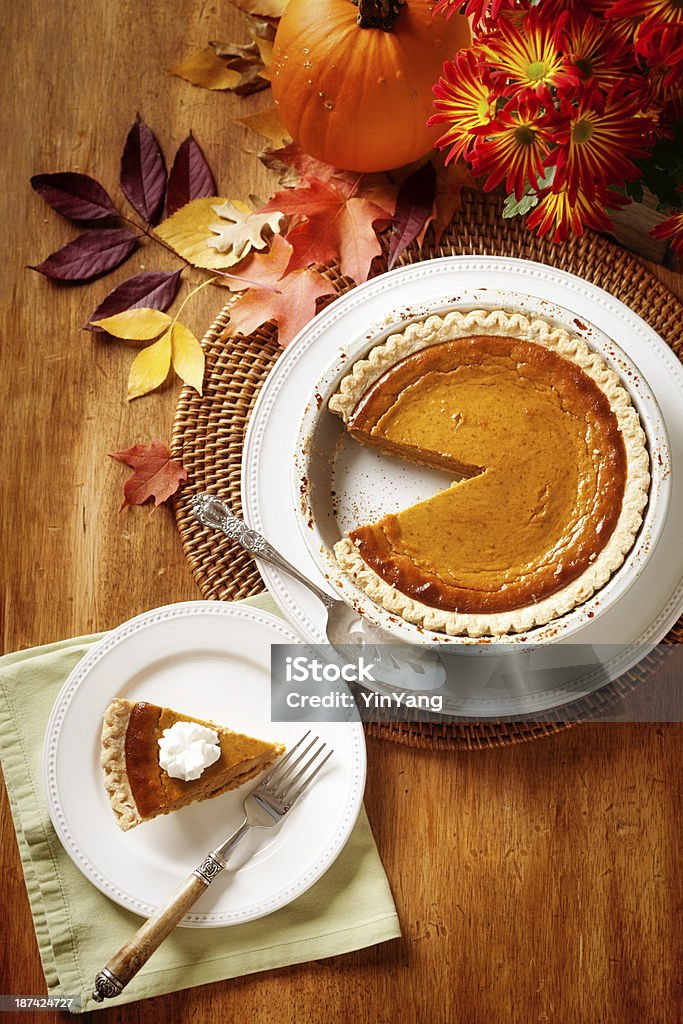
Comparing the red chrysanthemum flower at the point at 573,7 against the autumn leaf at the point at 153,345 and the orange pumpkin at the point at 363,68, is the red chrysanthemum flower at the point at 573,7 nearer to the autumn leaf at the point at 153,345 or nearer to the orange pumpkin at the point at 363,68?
the orange pumpkin at the point at 363,68

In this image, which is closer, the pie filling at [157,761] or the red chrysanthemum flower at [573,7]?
the red chrysanthemum flower at [573,7]

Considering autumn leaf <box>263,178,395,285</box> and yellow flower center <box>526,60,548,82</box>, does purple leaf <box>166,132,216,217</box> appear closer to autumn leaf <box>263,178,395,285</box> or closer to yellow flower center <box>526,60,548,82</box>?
autumn leaf <box>263,178,395,285</box>

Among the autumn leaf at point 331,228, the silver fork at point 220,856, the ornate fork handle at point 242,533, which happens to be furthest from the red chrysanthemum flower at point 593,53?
the silver fork at point 220,856

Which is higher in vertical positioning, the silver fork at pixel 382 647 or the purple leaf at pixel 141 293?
the purple leaf at pixel 141 293

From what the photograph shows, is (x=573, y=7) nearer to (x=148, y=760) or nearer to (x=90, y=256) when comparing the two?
(x=90, y=256)

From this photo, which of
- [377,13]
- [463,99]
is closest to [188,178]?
[377,13]
